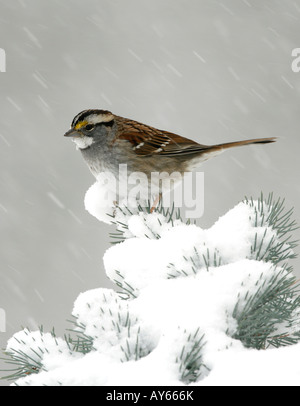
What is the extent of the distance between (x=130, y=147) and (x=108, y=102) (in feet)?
10.2

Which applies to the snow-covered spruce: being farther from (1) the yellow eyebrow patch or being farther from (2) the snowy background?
(2) the snowy background

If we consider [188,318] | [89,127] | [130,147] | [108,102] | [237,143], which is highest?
[108,102]

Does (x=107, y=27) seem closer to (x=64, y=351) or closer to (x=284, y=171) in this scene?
(x=284, y=171)

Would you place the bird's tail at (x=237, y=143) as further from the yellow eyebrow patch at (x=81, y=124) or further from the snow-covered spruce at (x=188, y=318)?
the snow-covered spruce at (x=188, y=318)

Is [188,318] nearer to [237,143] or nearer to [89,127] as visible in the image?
[237,143]

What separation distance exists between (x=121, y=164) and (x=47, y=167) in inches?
111

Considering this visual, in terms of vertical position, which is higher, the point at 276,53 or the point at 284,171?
the point at 276,53

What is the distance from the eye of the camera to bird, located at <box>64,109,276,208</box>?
3.73 metres

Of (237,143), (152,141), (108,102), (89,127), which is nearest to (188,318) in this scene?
(237,143)

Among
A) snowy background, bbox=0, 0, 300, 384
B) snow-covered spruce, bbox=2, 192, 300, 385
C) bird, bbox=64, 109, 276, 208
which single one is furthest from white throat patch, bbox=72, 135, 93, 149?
snowy background, bbox=0, 0, 300, 384

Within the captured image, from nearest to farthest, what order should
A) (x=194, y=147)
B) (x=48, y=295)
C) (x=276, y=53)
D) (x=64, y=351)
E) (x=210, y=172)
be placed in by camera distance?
(x=64, y=351) → (x=194, y=147) → (x=48, y=295) → (x=210, y=172) → (x=276, y=53)

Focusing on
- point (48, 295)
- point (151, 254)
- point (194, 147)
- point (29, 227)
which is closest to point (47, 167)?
point (29, 227)

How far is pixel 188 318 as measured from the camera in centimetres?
151

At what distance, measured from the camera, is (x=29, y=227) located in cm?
624
